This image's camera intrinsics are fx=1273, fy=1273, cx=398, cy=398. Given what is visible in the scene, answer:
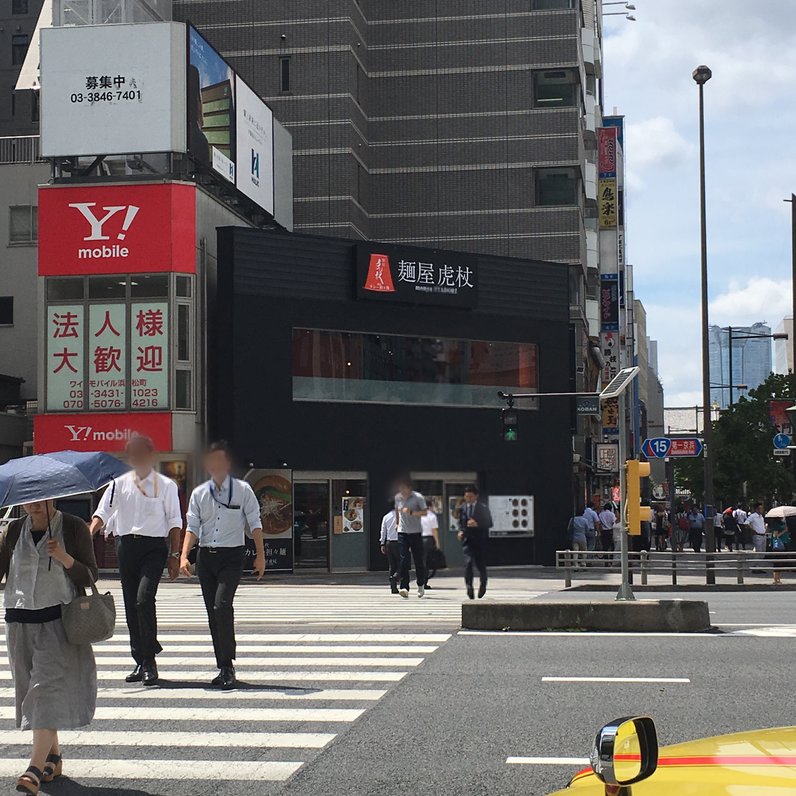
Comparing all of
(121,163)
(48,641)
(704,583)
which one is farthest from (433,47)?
(48,641)

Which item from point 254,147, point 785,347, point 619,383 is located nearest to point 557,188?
point 254,147

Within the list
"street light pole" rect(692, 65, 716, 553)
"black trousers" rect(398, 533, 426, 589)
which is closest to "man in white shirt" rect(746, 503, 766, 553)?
"street light pole" rect(692, 65, 716, 553)

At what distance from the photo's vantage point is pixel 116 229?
104 ft

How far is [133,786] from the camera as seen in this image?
21.9 ft

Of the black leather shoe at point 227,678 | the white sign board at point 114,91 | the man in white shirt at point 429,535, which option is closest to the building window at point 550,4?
the white sign board at point 114,91

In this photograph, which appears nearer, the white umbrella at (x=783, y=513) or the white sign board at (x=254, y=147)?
the white umbrella at (x=783, y=513)

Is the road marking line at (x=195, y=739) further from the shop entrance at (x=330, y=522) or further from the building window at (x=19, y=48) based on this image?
the building window at (x=19, y=48)

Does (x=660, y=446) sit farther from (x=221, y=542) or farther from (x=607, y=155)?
(x=607, y=155)

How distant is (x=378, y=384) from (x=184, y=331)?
5584mm

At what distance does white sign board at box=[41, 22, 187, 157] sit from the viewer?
107 ft

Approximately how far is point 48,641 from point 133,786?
89 centimetres

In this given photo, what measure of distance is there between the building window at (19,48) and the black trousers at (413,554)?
52.4 metres

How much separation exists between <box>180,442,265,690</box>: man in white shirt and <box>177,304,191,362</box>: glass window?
71.0 ft

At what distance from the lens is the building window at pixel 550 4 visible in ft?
164
